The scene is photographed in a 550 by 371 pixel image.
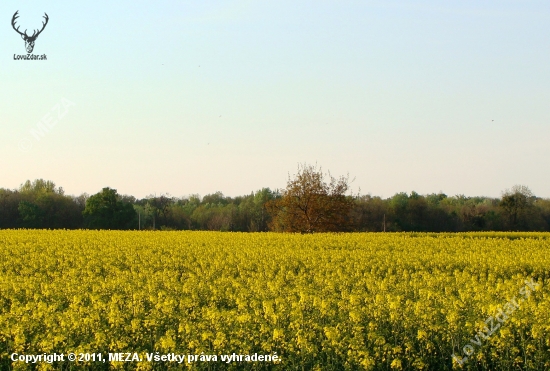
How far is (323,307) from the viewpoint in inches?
452

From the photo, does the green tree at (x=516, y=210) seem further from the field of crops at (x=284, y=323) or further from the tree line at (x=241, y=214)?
the field of crops at (x=284, y=323)

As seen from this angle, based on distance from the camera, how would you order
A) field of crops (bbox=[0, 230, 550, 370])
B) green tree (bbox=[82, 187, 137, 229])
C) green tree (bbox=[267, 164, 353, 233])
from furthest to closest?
green tree (bbox=[82, 187, 137, 229]), green tree (bbox=[267, 164, 353, 233]), field of crops (bbox=[0, 230, 550, 370])

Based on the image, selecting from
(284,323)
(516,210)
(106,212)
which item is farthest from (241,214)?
(284,323)

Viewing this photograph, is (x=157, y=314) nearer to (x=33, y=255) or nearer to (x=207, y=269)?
(x=207, y=269)

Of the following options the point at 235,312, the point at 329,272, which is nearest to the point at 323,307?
the point at 235,312

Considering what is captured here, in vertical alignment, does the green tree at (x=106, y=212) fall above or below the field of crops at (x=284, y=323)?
above

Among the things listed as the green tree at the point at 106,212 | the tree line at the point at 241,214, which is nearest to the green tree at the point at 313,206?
the tree line at the point at 241,214

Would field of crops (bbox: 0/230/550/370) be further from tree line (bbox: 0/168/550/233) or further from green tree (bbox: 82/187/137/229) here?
green tree (bbox: 82/187/137/229)

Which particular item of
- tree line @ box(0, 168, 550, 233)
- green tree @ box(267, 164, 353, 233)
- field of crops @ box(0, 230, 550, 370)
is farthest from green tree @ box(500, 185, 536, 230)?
field of crops @ box(0, 230, 550, 370)

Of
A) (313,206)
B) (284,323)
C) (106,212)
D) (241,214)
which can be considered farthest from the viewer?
(241,214)

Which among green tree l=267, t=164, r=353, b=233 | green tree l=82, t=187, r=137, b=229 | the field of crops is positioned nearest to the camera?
the field of crops

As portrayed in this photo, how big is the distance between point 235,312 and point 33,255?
15.5 m

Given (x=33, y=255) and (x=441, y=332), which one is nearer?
(x=441, y=332)

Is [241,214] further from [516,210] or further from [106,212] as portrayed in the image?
[516,210]
